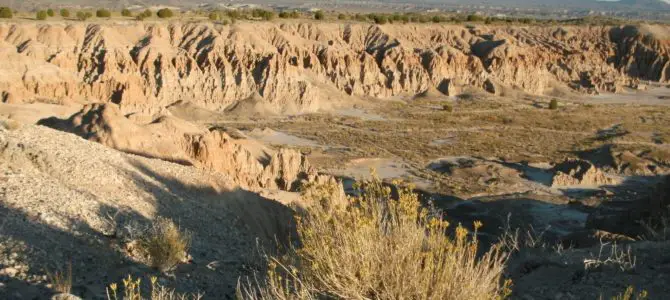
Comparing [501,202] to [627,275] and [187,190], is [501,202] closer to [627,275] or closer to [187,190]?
[187,190]

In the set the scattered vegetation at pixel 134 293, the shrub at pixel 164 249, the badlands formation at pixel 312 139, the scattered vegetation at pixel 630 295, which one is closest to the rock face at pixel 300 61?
the badlands formation at pixel 312 139

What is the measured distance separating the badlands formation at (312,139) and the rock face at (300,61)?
222 mm

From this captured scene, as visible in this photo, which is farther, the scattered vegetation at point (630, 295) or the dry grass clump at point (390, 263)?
the dry grass clump at point (390, 263)

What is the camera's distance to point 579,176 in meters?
31.9

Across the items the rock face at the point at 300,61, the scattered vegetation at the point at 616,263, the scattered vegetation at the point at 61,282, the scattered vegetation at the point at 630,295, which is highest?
the scattered vegetation at the point at 630,295

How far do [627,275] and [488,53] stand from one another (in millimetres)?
63461

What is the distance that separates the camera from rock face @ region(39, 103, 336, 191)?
61.3 ft

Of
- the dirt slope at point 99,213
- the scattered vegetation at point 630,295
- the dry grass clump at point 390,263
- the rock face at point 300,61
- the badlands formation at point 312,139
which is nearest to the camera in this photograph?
the scattered vegetation at point 630,295

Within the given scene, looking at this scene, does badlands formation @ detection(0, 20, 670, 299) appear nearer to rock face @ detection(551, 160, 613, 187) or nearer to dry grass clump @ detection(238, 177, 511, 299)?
rock face @ detection(551, 160, 613, 187)

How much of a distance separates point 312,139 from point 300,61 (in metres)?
17.4

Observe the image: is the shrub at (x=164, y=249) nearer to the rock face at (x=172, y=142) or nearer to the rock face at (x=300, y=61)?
the rock face at (x=172, y=142)

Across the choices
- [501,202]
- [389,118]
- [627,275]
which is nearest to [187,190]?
[627,275]

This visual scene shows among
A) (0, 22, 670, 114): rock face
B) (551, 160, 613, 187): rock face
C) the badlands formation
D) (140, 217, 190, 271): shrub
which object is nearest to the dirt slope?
the badlands formation

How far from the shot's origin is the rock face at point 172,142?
18688mm
